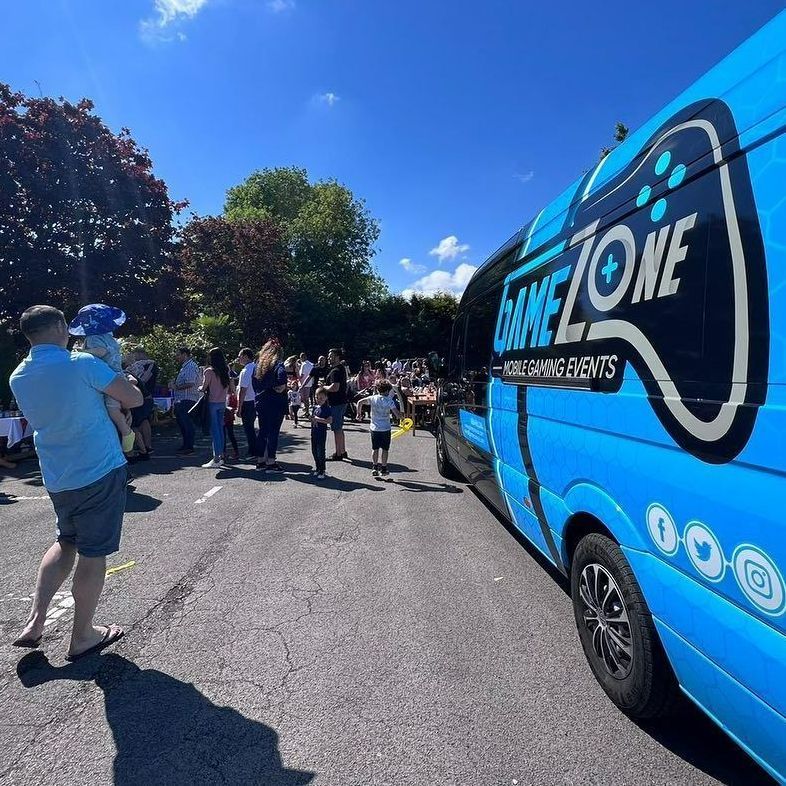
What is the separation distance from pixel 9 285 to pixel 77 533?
500 inches

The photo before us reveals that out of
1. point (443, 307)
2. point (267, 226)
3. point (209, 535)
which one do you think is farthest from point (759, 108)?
point (443, 307)

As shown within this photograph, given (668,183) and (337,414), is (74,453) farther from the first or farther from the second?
(337,414)

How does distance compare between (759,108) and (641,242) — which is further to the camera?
(641,242)

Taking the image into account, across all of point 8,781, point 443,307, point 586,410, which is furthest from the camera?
point 443,307

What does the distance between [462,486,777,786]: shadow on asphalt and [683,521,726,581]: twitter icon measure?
0.87 metres

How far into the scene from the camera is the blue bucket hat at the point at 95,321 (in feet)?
9.59

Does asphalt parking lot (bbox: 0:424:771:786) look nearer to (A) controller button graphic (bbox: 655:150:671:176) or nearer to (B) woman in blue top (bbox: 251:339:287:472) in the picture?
(A) controller button graphic (bbox: 655:150:671:176)

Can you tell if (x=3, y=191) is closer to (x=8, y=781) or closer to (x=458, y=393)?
(x=458, y=393)

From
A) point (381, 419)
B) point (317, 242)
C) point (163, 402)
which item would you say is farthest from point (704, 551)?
point (317, 242)

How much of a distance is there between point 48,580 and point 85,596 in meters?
0.25

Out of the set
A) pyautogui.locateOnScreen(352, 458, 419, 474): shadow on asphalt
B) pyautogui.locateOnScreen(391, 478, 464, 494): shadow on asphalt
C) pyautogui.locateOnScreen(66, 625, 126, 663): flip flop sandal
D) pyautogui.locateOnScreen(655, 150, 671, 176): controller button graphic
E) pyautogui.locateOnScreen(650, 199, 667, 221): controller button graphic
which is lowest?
pyautogui.locateOnScreen(352, 458, 419, 474): shadow on asphalt

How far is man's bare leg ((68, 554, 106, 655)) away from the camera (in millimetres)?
2764

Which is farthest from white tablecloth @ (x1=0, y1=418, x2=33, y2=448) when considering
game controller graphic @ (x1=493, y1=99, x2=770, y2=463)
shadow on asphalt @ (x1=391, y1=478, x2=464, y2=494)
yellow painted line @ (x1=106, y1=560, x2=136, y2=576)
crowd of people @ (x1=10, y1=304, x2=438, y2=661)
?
game controller graphic @ (x1=493, y1=99, x2=770, y2=463)

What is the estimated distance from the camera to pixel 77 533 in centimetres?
276
